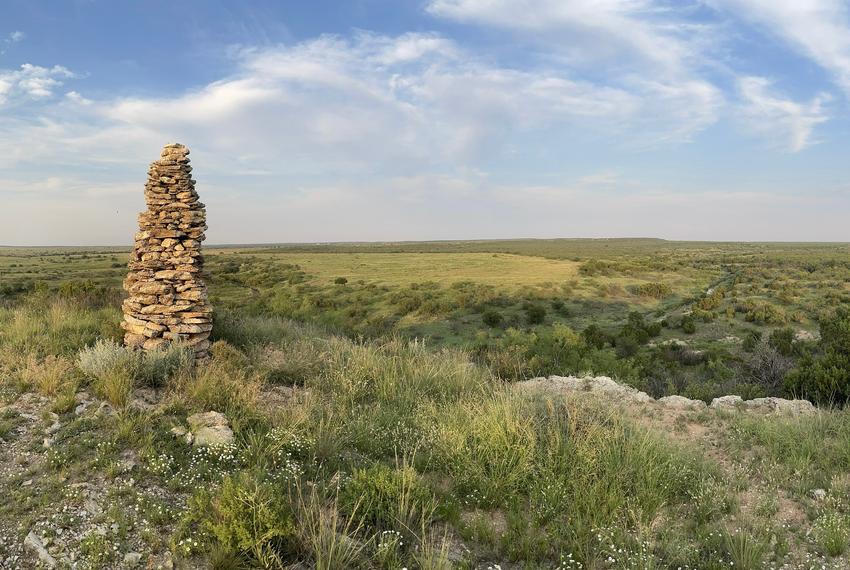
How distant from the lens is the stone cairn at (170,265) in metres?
8.63

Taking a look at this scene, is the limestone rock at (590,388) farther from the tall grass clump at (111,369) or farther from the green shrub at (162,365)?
the tall grass clump at (111,369)

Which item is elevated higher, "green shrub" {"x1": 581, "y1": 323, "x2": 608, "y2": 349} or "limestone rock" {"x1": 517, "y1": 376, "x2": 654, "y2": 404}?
"limestone rock" {"x1": 517, "y1": 376, "x2": 654, "y2": 404}

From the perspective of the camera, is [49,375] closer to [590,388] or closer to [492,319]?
[590,388]

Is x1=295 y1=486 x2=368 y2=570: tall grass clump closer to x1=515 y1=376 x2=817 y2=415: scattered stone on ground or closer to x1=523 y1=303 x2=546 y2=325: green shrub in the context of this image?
x1=515 y1=376 x2=817 y2=415: scattered stone on ground

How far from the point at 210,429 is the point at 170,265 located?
4368mm

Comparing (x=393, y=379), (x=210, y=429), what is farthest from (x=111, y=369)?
(x=393, y=379)

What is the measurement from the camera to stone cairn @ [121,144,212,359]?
863 cm

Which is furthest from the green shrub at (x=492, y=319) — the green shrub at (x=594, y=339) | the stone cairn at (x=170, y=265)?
the stone cairn at (x=170, y=265)

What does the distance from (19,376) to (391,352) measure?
6.42 m

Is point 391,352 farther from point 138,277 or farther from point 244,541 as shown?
point 244,541

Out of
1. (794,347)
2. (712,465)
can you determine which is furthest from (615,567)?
(794,347)

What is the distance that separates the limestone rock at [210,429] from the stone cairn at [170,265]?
9.68 ft

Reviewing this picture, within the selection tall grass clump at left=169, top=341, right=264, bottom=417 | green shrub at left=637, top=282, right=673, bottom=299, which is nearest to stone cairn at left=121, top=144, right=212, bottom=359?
tall grass clump at left=169, top=341, right=264, bottom=417

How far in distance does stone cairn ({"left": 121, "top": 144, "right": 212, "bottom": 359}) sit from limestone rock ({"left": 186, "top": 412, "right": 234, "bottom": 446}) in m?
2.95
